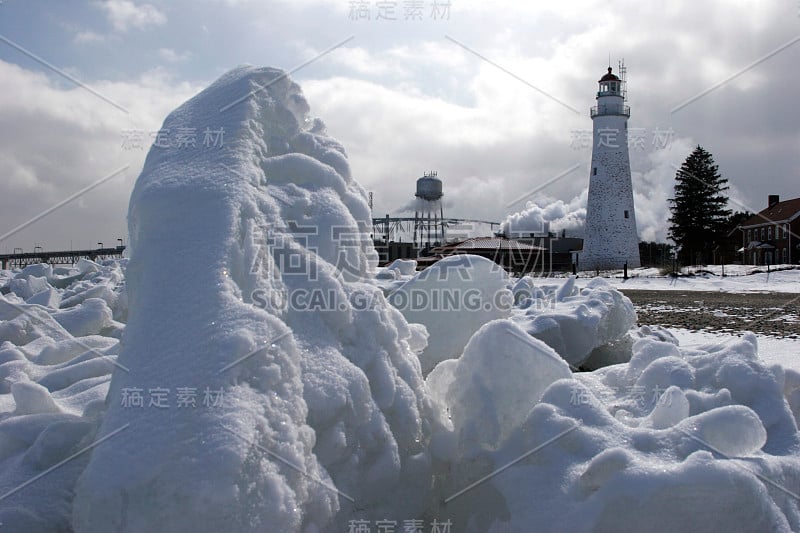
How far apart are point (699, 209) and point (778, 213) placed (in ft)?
35.2

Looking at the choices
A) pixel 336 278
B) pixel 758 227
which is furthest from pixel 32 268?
pixel 758 227

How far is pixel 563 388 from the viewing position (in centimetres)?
300

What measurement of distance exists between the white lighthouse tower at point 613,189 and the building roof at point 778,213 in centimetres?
1296

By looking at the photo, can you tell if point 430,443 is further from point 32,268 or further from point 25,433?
point 32,268

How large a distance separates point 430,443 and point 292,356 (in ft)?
3.25

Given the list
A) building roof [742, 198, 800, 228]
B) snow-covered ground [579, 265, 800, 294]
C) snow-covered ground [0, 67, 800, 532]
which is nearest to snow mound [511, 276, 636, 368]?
snow-covered ground [0, 67, 800, 532]

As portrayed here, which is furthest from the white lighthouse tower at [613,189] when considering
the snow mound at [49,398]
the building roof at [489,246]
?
the snow mound at [49,398]

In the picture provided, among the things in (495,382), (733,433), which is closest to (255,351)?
(495,382)

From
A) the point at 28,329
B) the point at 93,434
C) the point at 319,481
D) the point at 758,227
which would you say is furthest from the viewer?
the point at 758,227

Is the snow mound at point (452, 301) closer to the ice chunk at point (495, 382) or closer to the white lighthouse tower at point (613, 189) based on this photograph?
the ice chunk at point (495, 382)

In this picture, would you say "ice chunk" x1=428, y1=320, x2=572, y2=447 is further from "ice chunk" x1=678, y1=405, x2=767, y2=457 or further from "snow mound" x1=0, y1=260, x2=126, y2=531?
"snow mound" x1=0, y1=260, x2=126, y2=531

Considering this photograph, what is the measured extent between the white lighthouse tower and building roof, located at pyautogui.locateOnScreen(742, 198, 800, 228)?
42.5 ft

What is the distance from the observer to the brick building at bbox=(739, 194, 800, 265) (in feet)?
129

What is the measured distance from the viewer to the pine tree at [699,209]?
117ft
